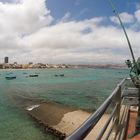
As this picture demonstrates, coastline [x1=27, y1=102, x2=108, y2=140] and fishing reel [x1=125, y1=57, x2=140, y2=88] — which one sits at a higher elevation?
fishing reel [x1=125, y1=57, x2=140, y2=88]

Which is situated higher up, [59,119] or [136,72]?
[136,72]

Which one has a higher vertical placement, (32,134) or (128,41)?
(128,41)

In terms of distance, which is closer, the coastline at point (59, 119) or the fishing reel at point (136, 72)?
the fishing reel at point (136, 72)

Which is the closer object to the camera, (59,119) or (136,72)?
(136,72)

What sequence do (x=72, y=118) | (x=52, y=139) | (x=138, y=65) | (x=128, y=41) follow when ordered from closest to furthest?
(x=138, y=65)
(x=128, y=41)
(x=52, y=139)
(x=72, y=118)

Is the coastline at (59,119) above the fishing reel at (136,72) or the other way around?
the other way around

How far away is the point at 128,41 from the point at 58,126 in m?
16.4

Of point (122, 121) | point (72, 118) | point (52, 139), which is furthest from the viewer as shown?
point (72, 118)

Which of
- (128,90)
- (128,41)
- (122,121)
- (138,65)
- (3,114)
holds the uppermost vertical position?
(128,41)

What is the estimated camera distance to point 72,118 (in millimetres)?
23438

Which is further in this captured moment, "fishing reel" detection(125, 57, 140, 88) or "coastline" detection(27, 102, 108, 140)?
"coastline" detection(27, 102, 108, 140)

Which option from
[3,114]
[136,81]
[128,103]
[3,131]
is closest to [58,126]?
[3,131]

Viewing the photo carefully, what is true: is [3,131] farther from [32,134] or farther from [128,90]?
[128,90]

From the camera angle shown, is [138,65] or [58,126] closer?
[138,65]
